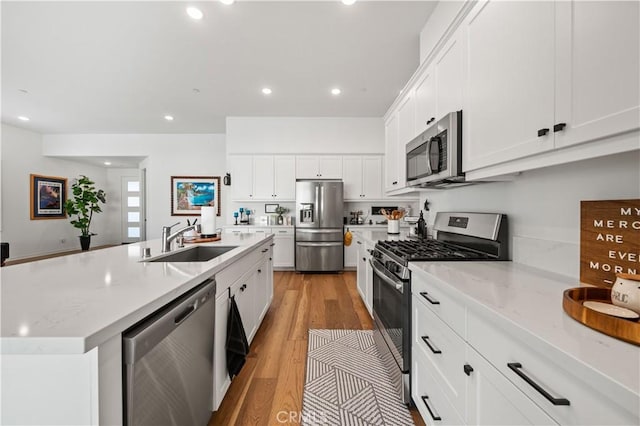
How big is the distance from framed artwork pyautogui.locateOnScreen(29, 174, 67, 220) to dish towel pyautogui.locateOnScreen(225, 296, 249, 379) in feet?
24.8

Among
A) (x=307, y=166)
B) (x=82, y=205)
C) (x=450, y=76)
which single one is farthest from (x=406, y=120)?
(x=82, y=205)

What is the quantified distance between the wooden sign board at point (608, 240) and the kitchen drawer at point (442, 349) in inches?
23.2

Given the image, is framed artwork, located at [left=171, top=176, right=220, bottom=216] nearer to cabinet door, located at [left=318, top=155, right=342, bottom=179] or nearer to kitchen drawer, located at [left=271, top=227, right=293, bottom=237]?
kitchen drawer, located at [left=271, top=227, right=293, bottom=237]

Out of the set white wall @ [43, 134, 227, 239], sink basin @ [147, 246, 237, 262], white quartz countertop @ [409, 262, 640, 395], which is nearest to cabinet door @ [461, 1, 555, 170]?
white quartz countertop @ [409, 262, 640, 395]

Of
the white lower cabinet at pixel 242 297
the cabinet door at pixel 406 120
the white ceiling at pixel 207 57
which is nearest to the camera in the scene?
the white lower cabinet at pixel 242 297

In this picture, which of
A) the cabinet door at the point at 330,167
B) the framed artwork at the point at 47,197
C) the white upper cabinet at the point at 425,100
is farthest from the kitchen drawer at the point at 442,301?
the framed artwork at the point at 47,197

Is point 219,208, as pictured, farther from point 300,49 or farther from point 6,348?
point 6,348

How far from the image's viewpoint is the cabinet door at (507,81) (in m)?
0.93

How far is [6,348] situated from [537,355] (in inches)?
49.9

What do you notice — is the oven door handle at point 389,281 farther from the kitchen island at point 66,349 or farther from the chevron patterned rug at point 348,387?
the kitchen island at point 66,349

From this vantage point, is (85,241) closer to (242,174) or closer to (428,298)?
(242,174)

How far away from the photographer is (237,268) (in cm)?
172

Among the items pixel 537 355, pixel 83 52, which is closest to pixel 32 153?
pixel 83 52

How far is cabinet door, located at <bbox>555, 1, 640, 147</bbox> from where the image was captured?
67 cm
